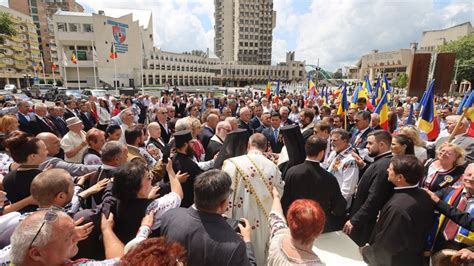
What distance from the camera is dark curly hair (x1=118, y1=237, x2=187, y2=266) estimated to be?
124 cm

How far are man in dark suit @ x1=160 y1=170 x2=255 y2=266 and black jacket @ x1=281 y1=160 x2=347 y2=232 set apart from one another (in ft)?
3.66

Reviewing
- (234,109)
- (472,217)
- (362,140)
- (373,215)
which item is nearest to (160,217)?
(373,215)

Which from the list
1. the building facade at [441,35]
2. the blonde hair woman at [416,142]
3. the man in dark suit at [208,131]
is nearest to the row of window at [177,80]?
the man in dark suit at [208,131]

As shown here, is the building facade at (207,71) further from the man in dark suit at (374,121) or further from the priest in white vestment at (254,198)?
the priest in white vestment at (254,198)

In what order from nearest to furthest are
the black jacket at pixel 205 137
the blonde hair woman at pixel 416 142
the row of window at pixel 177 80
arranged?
the blonde hair woman at pixel 416 142
the black jacket at pixel 205 137
the row of window at pixel 177 80

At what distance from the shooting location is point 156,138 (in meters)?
4.71

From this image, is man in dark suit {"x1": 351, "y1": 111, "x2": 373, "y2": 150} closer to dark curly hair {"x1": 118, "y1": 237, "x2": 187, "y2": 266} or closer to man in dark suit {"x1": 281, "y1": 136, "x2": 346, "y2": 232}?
man in dark suit {"x1": 281, "y1": 136, "x2": 346, "y2": 232}

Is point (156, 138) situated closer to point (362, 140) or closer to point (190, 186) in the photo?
point (190, 186)

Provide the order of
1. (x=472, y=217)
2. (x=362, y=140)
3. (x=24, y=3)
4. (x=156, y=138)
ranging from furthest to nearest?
(x=24, y=3)
(x=362, y=140)
(x=156, y=138)
(x=472, y=217)

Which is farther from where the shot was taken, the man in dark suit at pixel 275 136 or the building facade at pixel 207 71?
the building facade at pixel 207 71

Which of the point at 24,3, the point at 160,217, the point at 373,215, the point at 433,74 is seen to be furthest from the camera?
the point at 24,3

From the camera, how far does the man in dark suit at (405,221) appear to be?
238 cm

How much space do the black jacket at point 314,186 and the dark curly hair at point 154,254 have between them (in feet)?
6.00

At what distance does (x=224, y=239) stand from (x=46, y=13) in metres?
101
